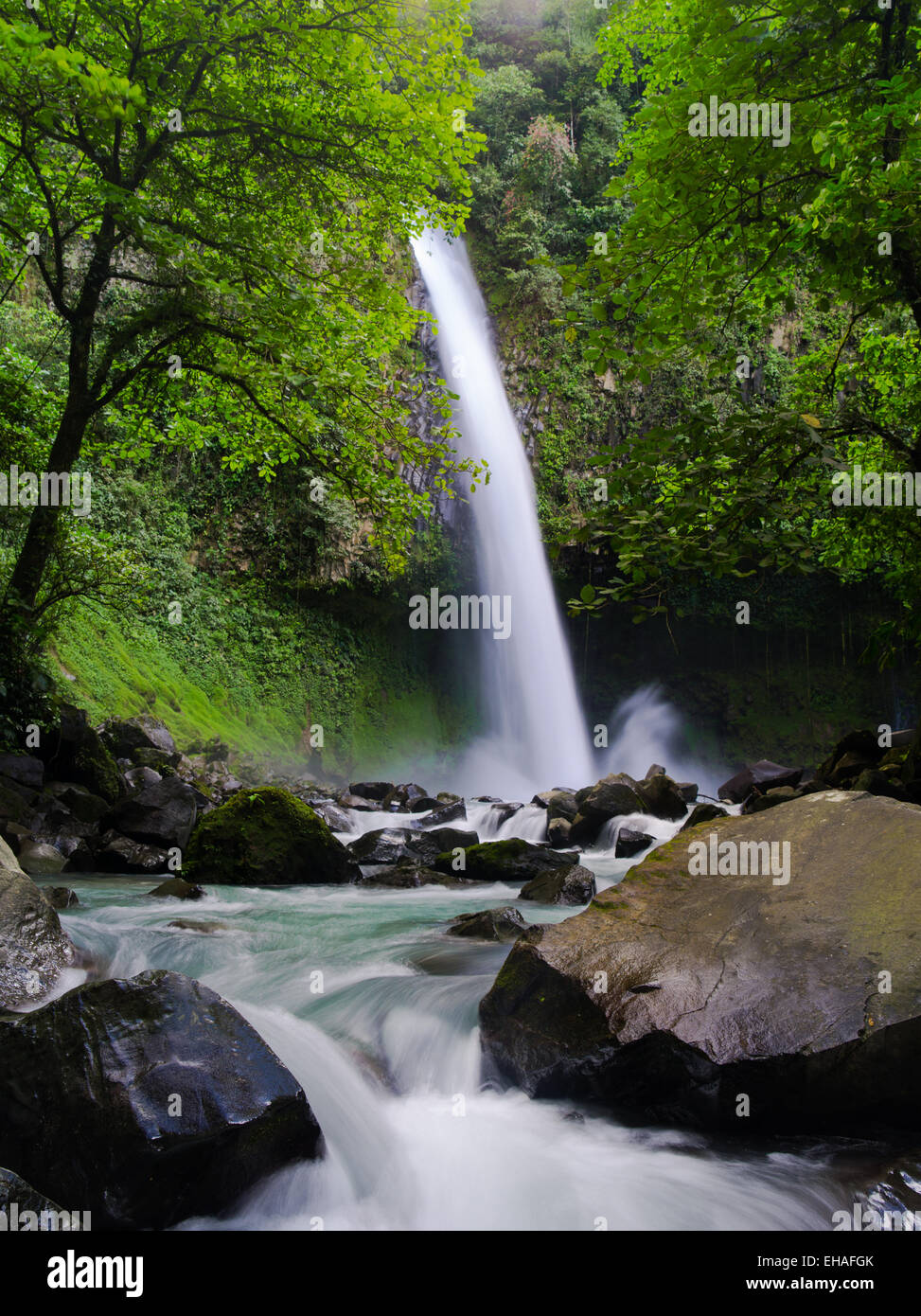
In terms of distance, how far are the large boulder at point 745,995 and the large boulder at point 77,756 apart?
803cm

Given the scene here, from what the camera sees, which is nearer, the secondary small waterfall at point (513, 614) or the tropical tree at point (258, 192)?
the tropical tree at point (258, 192)

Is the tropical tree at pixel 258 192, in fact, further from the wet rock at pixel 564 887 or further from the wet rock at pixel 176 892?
the wet rock at pixel 564 887

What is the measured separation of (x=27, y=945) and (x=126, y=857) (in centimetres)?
460

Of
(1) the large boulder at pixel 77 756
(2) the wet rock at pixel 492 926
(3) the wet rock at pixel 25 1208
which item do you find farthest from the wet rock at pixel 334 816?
(3) the wet rock at pixel 25 1208

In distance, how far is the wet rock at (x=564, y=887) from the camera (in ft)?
27.0

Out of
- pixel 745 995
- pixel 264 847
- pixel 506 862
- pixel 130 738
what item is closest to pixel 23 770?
pixel 264 847

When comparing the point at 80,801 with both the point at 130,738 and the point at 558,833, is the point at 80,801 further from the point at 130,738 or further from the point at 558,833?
the point at 558,833

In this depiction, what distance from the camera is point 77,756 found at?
10562 millimetres

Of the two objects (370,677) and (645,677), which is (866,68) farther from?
(645,677)

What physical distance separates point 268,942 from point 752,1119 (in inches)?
156

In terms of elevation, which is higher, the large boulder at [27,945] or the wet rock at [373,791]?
the large boulder at [27,945]

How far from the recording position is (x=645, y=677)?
94.8 feet
